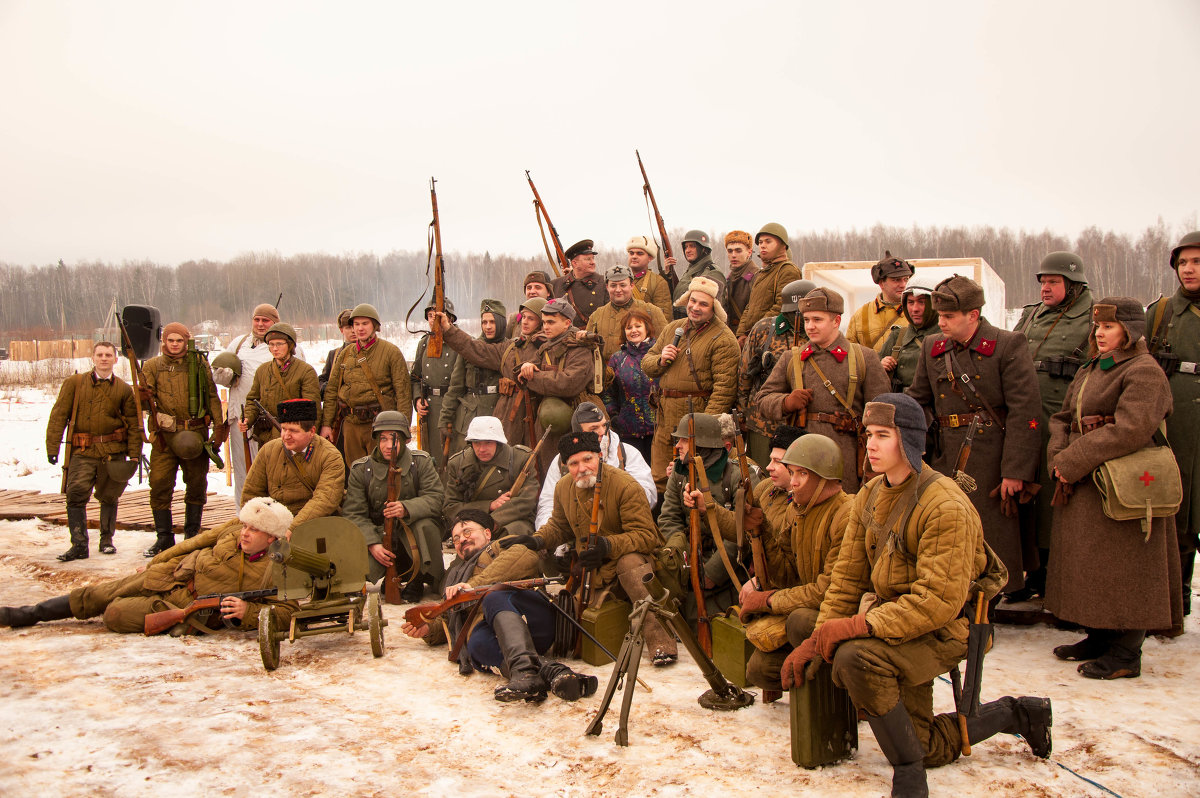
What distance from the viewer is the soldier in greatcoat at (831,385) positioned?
207 inches

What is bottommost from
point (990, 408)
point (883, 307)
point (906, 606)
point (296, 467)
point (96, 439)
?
point (906, 606)

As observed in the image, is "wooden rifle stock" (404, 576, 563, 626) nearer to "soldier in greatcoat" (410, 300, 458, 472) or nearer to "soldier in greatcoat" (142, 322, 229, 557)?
"soldier in greatcoat" (410, 300, 458, 472)

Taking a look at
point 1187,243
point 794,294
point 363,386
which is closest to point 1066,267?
point 1187,243

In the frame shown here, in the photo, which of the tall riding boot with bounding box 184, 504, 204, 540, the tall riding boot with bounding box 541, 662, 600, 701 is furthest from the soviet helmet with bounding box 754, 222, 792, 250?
the tall riding boot with bounding box 184, 504, 204, 540

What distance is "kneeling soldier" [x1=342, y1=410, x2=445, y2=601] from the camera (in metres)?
6.38

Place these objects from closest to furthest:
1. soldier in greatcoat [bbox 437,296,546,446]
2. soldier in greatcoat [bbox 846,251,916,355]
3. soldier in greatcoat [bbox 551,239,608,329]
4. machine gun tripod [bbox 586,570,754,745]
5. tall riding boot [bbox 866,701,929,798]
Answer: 1. tall riding boot [bbox 866,701,929,798]
2. machine gun tripod [bbox 586,570,754,745]
3. soldier in greatcoat [bbox 846,251,916,355]
4. soldier in greatcoat [bbox 437,296,546,446]
5. soldier in greatcoat [bbox 551,239,608,329]

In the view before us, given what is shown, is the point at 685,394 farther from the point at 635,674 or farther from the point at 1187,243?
the point at 1187,243

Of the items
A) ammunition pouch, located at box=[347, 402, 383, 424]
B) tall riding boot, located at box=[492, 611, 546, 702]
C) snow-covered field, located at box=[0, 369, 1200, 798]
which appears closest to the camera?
snow-covered field, located at box=[0, 369, 1200, 798]

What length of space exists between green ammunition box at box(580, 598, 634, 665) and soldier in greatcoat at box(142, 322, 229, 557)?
15.6ft

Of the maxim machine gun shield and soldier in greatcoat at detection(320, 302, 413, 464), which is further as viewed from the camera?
soldier in greatcoat at detection(320, 302, 413, 464)

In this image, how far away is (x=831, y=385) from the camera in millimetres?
5285

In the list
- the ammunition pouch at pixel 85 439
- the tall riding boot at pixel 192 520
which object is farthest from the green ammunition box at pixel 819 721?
the ammunition pouch at pixel 85 439

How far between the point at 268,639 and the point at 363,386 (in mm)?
3478

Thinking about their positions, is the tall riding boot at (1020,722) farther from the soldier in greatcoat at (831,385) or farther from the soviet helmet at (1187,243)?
the soviet helmet at (1187,243)
